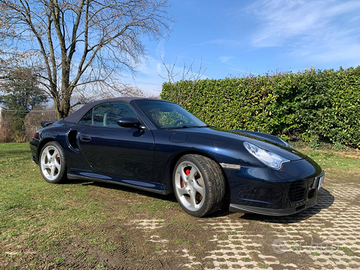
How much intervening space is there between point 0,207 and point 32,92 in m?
8.00

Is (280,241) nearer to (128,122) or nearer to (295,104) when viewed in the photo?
(128,122)

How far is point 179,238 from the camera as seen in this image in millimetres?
2398

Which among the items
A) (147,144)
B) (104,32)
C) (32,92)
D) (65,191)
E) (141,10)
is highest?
(141,10)

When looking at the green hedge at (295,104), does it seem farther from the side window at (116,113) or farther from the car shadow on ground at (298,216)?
the side window at (116,113)

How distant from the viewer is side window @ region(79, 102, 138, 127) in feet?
12.2

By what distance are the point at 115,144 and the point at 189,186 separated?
1174 millimetres

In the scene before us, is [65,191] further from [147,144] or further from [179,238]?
[179,238]

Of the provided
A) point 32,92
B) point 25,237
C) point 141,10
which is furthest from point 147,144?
point 141,10

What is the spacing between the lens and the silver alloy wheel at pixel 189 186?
288 cm

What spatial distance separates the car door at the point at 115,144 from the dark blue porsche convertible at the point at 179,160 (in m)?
0.01

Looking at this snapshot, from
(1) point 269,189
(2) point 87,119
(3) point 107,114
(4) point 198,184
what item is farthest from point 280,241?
(2) point 87,119

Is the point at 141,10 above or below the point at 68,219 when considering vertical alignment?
above

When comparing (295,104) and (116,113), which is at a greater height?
(295,104)

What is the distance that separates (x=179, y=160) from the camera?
3031mm
